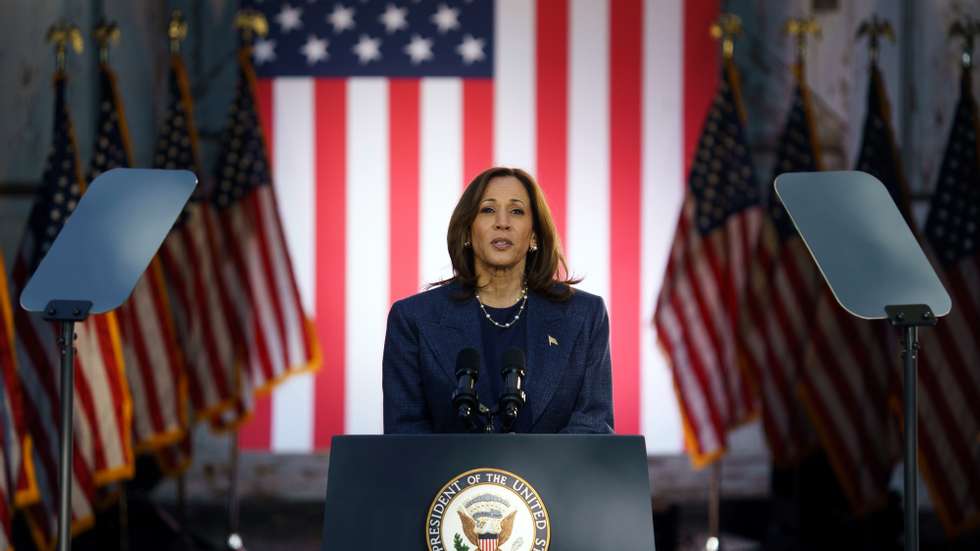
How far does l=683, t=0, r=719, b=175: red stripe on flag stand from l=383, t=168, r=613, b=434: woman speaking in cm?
353

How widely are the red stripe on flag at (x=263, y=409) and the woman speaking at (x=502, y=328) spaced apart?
3571 millimetres

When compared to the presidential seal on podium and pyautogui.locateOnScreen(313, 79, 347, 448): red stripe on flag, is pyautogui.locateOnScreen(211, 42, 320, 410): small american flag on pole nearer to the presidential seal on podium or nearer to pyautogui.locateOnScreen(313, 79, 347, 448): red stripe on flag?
pyautogui.locateOnScreen(313, 79, 347, 448): red stripe on flag

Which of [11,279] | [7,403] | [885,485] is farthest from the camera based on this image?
[885,485]

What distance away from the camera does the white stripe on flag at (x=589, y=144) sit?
620 centimetres

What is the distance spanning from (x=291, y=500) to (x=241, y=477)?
28cm

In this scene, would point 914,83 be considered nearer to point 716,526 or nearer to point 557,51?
point 557,51

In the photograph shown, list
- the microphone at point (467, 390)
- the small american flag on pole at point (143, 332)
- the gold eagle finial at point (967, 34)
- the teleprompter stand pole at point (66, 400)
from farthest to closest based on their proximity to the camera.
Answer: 1. the gold eagle finial at point (967, 34)
2. the small american flag on pole at point (143, 332)
3. the teleprompter stand pole at point (66, 400)
4. the microphone at point (467, 390)

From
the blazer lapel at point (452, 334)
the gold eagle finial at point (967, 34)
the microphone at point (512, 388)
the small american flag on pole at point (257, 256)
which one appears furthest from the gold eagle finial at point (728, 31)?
the microphone at point (512, 388)

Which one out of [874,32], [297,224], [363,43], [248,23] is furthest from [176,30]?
[874,32]

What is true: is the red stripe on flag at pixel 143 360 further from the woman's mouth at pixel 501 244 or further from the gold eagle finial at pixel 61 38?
the woman's mouth at pixel 501 244

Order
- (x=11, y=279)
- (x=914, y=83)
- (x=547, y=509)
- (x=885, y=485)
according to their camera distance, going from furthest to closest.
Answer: (x=914, y=83) → (x=885, y=485) → (x=11, y=279) → (x=547, y=509)

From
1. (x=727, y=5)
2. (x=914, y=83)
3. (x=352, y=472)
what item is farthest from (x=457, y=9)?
(x=352, y=472)

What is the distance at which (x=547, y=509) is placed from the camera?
2.00 m

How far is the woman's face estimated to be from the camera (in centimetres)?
276
